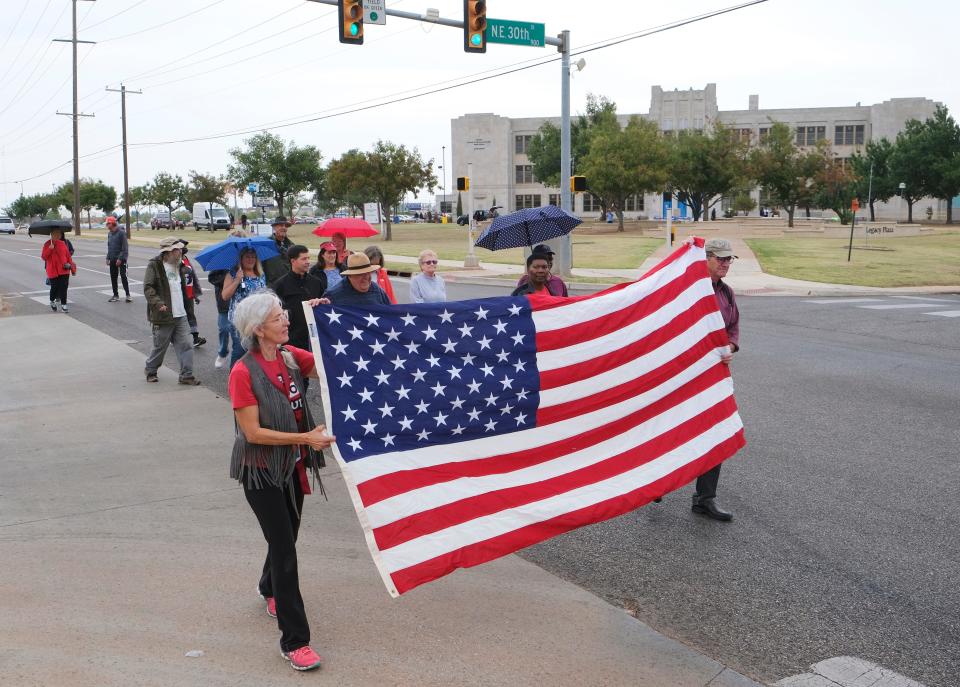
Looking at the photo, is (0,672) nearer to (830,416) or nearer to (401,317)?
(401,317)

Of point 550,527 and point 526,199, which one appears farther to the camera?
point 526,199

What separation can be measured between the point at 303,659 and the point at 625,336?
2914 millimetres

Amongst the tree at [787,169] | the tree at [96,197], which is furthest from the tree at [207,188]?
the tree at [787,169]

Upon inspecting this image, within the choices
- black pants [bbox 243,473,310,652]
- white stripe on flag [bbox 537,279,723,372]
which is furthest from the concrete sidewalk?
white stripe on flag [bbox 537,279,723,372]

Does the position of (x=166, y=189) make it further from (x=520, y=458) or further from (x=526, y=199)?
(x=520, y=458)

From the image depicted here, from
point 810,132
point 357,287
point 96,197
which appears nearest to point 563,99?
point 357,287

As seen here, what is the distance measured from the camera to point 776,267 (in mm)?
32531

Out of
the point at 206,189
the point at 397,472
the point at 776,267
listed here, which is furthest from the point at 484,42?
the point at 206,189

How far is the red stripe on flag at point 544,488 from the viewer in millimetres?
4641

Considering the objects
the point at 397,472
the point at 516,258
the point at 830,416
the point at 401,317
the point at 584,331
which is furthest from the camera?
the point at 516,258

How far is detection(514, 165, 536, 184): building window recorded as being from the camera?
114m

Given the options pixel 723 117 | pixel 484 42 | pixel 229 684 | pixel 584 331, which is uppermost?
pixel 723 117

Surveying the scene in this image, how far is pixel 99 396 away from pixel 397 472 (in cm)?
763

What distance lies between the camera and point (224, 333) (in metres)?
13.1
